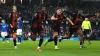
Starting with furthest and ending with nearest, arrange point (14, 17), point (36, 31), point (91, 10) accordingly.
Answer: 1. point (91, 10)
2. point (14, 17)
3. point (36, 31)

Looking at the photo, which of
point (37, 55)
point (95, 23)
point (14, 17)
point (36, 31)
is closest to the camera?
point (37, 55)

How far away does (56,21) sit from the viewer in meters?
16.9

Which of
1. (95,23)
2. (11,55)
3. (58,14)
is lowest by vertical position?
(95,23)

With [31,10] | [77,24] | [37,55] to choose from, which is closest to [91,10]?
[31,10]

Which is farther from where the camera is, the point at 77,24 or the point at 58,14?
the point at 77,24

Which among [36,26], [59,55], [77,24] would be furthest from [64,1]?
[59,55]

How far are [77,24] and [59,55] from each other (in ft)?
16.8

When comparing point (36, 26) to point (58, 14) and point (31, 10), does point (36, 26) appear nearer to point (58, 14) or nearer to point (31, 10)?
point (58, 14)

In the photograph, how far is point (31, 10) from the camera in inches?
1576

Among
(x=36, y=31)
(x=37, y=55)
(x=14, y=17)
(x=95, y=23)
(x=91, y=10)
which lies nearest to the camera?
(x=37, y=55)

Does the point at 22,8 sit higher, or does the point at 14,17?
the point at 14,17

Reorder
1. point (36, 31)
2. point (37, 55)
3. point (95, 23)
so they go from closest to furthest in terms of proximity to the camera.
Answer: point (37, 55), point (36, 31), point (95, 23)

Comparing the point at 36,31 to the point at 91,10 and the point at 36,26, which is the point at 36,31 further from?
the point at 91,10

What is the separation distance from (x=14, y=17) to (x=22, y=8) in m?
22.9
